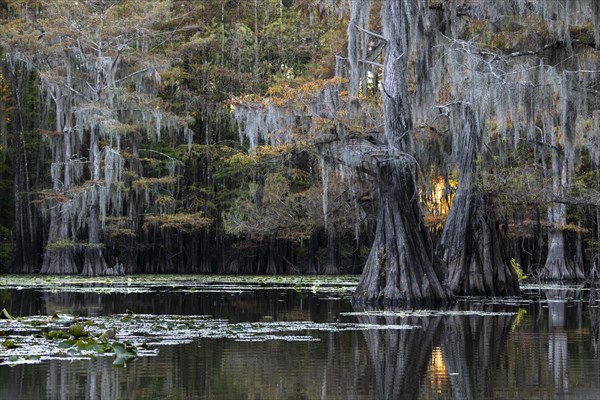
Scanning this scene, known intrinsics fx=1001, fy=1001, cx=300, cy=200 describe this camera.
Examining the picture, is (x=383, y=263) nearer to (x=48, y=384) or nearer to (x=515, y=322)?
(x=515, y=322)

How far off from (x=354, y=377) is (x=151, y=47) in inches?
1160

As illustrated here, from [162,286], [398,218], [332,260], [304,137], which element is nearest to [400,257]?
[398,218]

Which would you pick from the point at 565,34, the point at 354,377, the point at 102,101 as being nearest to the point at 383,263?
the point at 565,34

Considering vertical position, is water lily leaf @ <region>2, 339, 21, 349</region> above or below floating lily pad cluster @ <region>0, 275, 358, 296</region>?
below

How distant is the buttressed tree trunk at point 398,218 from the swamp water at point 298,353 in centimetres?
81

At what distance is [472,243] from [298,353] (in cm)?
991

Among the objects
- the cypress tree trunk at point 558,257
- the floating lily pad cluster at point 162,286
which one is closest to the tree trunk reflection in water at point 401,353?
the floating lily pad cluster at point 162,286

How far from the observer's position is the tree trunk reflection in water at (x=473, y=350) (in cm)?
620

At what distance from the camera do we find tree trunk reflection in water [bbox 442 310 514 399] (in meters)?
6.20

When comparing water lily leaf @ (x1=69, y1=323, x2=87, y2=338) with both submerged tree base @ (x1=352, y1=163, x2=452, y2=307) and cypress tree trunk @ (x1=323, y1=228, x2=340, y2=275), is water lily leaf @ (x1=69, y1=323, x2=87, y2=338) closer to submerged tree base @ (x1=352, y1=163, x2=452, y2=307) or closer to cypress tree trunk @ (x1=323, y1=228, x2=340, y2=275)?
submerged tree base @ (x1=352, y1=163, x2=452, y2=307)

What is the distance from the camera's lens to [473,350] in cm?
A: 836

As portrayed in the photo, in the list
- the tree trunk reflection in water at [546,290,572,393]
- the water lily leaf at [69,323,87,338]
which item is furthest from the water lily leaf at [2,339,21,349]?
the tree trunk reflection in water at [546,290,572,393]

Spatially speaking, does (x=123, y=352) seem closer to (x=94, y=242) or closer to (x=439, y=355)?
(x=439, y=355)

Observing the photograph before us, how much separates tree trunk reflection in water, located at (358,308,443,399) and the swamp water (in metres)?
0.01
